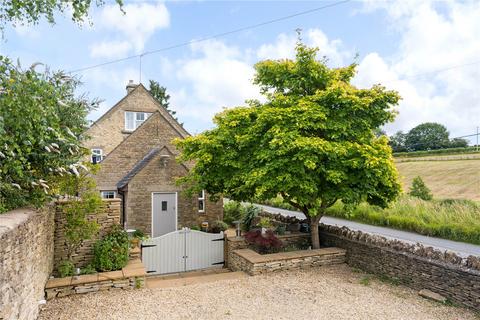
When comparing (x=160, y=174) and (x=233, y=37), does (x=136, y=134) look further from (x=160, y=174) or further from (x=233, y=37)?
(x=233, y=37)

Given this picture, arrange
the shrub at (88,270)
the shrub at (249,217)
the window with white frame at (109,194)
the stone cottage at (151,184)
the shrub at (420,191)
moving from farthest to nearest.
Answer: the shrub at (420,191)
the window with white frame at (109,194)
the shrub at (249,217)
the stone cottage at (151,184)
the shrub at (88,270)

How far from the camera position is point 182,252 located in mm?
10898

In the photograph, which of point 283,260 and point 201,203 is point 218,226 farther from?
point 283,260

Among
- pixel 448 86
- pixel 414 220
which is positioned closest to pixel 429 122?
pixel 448 86

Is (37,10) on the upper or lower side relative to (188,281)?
upper

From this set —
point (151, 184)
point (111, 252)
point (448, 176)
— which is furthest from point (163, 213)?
point (448, 176)

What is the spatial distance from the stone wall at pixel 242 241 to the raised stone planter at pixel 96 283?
3.55 metres

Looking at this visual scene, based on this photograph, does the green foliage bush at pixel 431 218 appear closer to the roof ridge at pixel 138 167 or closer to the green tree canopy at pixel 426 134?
the roof ridge at pixel 138 167

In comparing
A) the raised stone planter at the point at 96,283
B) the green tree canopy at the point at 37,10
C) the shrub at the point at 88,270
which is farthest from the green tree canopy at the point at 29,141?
the shrub at the point at 88,270

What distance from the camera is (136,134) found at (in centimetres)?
1778

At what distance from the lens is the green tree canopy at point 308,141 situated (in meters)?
8.74

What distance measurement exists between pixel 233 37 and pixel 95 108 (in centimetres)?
654

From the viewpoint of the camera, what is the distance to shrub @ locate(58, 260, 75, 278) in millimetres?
7785

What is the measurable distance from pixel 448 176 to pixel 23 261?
47.4 metres
